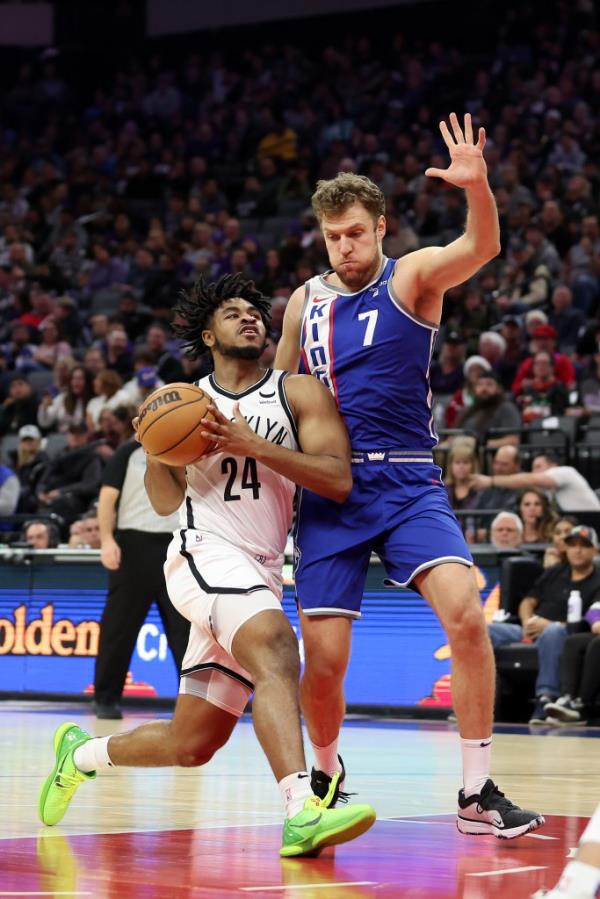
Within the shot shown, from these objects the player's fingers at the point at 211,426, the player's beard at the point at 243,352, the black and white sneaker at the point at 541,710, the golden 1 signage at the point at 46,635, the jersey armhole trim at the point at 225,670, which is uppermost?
the player's beard at the point at 243,352

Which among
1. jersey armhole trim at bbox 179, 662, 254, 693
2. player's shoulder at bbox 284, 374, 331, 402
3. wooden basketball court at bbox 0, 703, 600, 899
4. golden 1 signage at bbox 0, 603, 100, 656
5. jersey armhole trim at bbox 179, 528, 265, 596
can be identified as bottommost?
golden 1 signage at bbox 0, 603, 100, 656

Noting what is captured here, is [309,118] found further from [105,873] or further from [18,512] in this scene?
[105,873]

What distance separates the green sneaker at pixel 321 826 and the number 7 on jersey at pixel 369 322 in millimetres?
1709

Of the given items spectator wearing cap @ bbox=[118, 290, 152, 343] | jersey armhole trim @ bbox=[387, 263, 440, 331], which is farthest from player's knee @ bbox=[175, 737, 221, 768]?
spectator wearing cap @ bbox=[118, 290, 152, 343]

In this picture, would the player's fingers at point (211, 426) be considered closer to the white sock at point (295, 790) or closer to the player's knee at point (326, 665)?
the player's knee at point (326, 665)

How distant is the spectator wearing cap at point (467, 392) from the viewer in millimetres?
15039

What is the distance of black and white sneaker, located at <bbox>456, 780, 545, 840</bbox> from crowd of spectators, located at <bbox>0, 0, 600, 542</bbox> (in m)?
7.17

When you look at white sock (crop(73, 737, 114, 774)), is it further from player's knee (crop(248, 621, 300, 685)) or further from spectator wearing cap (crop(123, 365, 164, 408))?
spectator wearing cap (crop(123, 365, 164, 408))

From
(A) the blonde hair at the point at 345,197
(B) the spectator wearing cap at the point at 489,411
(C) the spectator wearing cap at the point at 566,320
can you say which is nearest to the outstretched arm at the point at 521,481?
(B) the spectator wearing cap at the point at 489,411

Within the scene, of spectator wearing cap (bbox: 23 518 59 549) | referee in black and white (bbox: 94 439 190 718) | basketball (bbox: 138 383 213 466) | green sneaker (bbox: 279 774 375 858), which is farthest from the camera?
spectator wearing cap (bbox: 23 518 59 549)

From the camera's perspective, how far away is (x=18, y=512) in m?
16.1

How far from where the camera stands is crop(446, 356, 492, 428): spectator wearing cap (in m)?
15.0

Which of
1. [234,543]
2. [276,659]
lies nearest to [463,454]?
[234,543]

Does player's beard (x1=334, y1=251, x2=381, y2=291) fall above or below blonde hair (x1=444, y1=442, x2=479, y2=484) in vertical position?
above
